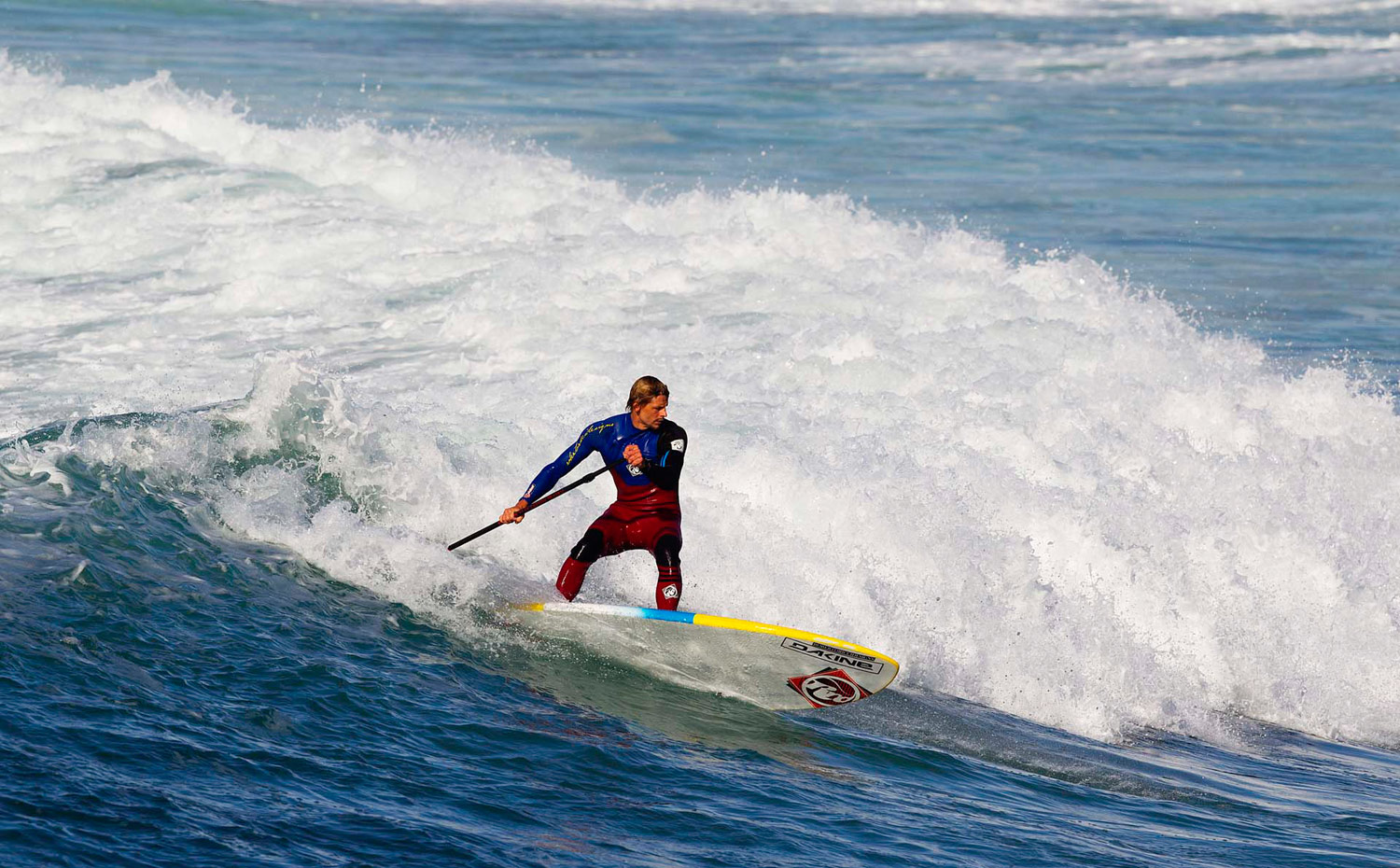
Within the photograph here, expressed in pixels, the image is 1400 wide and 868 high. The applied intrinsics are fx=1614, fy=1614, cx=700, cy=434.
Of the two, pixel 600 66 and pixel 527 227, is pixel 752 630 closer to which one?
pixel 527 227

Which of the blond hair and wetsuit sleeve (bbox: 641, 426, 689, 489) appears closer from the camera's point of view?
the blond hair

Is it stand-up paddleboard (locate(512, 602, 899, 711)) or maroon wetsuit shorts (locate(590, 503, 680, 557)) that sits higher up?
maroon wetsuit shorts (locate(590, 503, 680, 557))

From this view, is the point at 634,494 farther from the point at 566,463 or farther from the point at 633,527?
the point at 566,463

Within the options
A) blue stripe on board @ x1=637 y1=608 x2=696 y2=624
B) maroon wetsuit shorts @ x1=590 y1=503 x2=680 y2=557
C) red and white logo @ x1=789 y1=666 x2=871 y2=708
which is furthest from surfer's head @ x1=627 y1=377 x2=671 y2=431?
red and white logo @ x1=789 y1=666 x2=871 y2=708

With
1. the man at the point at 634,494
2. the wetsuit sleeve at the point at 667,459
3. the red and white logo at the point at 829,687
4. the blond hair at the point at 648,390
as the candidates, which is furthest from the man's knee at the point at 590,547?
the red and white logo at the point at 829,687

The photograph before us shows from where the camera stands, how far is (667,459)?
894cm

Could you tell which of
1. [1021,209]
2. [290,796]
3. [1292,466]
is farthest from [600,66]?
[290,796]

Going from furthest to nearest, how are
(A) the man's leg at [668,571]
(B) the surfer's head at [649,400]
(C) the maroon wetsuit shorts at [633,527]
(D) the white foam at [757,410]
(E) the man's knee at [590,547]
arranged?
(D) the white foam at [757,410]
(E) the man's knee at [590,547]
(C) the maroon wetsuit shorts at [633,527]
(A) the man's leg at [668,571]
(B) the surfer's head at [649,400]

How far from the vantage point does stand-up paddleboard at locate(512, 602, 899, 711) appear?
8.27 meters

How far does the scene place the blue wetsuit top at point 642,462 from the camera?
29.2 ft

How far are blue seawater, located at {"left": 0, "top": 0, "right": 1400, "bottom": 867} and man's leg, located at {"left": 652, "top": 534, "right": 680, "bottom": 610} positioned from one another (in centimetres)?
58

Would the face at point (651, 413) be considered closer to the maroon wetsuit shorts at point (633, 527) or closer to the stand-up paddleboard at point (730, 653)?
the maroon wetsuit shorts at point (633, 527)

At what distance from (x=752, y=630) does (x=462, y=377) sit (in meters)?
6.14

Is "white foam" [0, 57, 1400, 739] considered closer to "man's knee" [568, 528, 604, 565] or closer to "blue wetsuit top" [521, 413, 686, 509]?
"man's knee" [568, 528, 604, 565]
